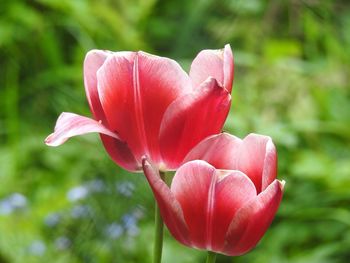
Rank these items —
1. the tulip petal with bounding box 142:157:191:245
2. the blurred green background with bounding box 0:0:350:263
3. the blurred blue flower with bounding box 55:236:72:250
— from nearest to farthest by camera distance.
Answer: the tulip petal with bounding box 142:157:191:245
the blurred blue flower with bounding box 55:236:72:250
the blurred green background with bounding box 0:0:350:263

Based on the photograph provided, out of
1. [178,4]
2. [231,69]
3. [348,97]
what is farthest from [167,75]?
[178,4]

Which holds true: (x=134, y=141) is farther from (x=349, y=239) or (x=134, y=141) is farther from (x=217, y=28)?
(x=217, y=28)

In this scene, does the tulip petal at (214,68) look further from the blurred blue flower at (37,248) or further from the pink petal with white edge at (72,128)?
the blurred blue flower at (37,248)

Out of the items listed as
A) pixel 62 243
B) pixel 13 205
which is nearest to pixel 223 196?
pixel 62 243

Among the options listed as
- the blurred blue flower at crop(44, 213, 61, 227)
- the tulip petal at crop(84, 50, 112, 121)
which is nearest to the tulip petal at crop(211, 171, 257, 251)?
the tulip petal at crop(84, 50, 112, 121)

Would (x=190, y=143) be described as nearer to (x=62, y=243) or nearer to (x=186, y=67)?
(x=62, y=243)

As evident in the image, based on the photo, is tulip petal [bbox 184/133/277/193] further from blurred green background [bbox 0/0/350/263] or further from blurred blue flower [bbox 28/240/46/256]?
blurred blue flower [bbox 28/240/46/256]

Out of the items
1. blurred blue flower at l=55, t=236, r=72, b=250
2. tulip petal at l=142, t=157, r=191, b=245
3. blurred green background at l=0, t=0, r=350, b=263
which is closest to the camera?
tulip petal at l=142, t=157, r=191, b=245

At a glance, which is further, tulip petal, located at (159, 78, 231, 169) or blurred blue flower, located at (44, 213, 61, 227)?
blurred blue flower, located at (44, 213, 61, 227)

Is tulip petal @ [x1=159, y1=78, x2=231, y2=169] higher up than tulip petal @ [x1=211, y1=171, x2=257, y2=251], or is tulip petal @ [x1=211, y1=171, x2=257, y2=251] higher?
tulip petal @ [x1=159, y1=78, x2=231, y2=169]
